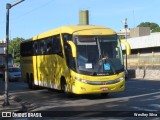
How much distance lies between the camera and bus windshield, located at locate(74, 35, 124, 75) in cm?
2061

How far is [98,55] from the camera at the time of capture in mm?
20812

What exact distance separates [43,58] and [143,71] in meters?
26.5

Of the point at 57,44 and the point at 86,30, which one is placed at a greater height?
the point at 86,30

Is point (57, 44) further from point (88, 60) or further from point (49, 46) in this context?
point (88, 60)

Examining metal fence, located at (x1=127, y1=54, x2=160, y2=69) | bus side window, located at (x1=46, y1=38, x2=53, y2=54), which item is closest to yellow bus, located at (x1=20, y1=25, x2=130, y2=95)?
bus side window, located at (x1=46, y1=38, x2=53, y2=54)

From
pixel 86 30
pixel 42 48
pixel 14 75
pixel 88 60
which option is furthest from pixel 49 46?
pixel 14 75

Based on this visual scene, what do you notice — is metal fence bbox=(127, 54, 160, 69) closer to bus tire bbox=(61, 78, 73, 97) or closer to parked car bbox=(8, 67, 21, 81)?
parked car bbox=(8, 67, 21, 81)

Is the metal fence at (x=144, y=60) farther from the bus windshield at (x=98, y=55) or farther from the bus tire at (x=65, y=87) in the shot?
the bus windshield at (x=98, y=55)

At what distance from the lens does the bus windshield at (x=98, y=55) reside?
20609 millimetres

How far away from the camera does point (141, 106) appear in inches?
680

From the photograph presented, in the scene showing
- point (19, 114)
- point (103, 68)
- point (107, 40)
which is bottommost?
point (19, 114)

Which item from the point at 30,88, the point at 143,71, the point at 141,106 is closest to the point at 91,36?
the point at 141,106

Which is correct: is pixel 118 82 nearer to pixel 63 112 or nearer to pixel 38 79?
pixel 63 112

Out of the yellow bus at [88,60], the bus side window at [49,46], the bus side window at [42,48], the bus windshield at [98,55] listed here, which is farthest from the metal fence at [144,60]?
the bus windshield at [98,55]
